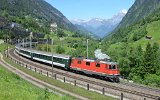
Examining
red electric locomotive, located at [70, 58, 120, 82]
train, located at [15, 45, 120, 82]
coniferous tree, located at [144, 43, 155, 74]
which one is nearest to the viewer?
red electric locomotive, located at [70, 58, 120, 82]

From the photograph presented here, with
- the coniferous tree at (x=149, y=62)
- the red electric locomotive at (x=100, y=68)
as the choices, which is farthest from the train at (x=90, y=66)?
the coniferous tree at (x=149, y=62)

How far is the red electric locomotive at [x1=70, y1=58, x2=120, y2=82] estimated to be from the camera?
61.6 m

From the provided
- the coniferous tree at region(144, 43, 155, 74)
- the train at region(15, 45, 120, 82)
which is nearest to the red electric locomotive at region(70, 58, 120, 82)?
the train at region(15, 45, 120, 82)

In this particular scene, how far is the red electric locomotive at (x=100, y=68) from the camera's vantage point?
61562mm

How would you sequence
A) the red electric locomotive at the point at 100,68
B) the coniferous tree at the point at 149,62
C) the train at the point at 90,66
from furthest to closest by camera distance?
the coniferous tree at the point at 149,62 < the train at the point at 90,66 < the red electric locomotive at the point at 100,68

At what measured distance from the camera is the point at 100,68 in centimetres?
6388

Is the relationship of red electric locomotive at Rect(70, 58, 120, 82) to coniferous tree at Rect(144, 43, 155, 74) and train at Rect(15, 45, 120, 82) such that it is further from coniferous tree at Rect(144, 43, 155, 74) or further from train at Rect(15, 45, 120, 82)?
coniferous tree at Rect(144, 43, 155, 74)

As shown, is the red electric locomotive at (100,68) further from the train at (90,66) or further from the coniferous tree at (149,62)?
the coniferous tree at (149,62)

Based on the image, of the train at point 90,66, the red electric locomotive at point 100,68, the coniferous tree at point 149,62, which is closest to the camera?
the red electric locomotive at point 100,68

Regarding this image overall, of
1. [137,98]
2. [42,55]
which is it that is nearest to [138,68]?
[42,55]

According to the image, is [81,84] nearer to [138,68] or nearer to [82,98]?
[82,98]

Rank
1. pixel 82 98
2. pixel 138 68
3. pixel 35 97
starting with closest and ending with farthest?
pixel 35 97
pixel 82 98
pixel 138 68

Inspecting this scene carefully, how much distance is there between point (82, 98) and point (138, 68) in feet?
275

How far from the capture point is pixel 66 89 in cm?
4966
